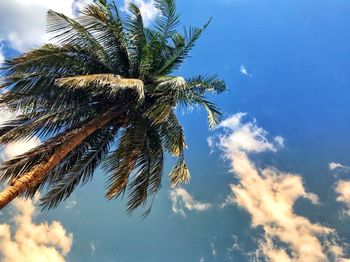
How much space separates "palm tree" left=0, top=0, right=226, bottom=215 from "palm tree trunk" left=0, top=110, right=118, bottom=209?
2.3 inches

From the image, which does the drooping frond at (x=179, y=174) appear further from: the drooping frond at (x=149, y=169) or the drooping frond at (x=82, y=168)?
the drooping frond at (x=82, y=168)

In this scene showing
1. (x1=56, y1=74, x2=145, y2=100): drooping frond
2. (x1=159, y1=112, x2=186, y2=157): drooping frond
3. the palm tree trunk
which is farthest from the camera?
(x1=159, y1=112, x2=186, y2=157): drooping frond

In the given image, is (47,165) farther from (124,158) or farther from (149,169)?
(149,169)

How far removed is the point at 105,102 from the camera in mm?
17641

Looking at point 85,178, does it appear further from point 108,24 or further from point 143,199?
point 108,24

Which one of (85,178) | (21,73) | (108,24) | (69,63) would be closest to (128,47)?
(108,24)

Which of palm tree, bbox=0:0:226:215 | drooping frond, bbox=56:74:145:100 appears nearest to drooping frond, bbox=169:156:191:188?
palm tree, bbox=0:0:226:215

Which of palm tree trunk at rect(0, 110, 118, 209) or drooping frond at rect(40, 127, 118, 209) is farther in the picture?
drooping frond at rect(40, 127, 118, 209)

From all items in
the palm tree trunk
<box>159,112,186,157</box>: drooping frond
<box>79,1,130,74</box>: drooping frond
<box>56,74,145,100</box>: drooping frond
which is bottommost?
the palm tree trunk

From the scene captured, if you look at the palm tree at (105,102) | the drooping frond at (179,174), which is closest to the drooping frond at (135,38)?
the palm tree at (105,102)

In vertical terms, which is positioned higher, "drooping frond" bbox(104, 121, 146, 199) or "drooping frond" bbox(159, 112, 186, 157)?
"drooping frond" bbox(159, 112, 186, 157)

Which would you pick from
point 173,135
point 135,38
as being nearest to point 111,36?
point 135,38

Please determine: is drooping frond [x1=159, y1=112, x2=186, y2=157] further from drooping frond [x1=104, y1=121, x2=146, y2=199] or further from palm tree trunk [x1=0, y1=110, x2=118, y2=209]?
palm tree trunk [x1=0, y1=110, x2=118, y2=209]

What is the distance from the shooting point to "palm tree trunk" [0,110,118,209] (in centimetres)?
1295
